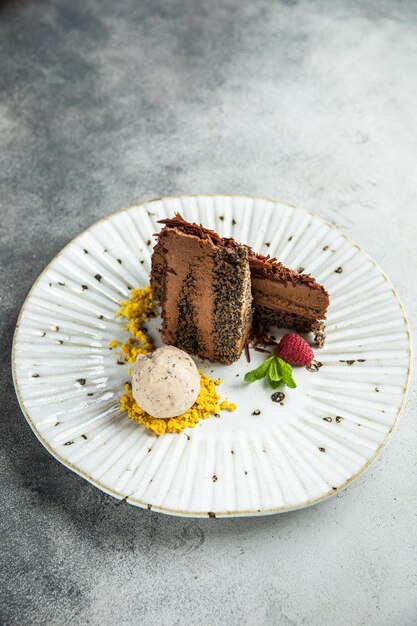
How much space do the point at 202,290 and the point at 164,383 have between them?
0.38m

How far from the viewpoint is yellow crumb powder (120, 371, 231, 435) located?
2.19 metres

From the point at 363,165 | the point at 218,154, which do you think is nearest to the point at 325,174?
the point at 363,165

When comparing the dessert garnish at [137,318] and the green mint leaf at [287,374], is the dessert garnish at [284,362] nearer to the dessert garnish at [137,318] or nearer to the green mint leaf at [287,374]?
the green mint leaf at [287,374]

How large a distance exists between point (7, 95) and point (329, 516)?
2.81 m

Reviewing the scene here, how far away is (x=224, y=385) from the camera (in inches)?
92.4

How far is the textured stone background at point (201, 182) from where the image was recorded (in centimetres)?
203

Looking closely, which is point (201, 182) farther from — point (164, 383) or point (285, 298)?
point (164, 383)

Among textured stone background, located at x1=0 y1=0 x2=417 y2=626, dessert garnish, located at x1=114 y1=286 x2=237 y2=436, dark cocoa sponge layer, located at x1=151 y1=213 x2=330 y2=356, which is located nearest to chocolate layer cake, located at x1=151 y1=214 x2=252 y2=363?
dark cocoa sponge layer, located at x1=151 y1=213 x2=330 y2=356

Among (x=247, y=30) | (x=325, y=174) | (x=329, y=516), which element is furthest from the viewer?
(x=247, y=30)

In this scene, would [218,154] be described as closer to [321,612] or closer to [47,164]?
[47,164]

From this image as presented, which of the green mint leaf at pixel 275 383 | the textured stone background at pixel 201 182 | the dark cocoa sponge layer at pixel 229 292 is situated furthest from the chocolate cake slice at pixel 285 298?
the textured stone background at pixel 201 182

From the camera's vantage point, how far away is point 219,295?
7.52 ft

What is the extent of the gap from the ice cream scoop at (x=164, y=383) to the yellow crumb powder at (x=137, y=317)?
6.6 inches

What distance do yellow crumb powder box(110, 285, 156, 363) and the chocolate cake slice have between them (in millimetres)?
422
